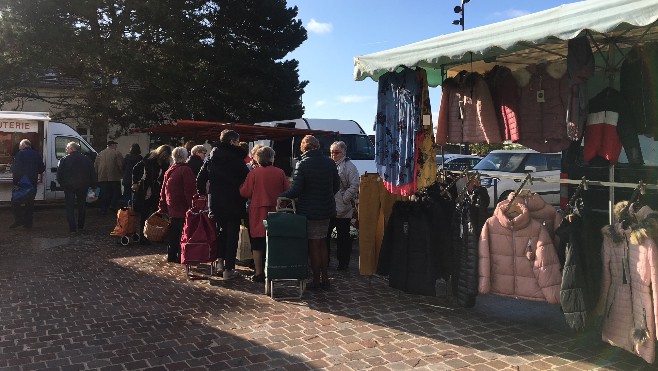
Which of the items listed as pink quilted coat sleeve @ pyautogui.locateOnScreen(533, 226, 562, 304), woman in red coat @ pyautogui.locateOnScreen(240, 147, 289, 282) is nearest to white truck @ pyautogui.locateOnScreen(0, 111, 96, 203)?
woman in red coat @ pyautogui.locateOnScreen(240, 147, 289, 282)

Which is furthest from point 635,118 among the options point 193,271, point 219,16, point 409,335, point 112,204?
point 219,16

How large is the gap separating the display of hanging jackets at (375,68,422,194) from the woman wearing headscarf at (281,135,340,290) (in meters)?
0.66

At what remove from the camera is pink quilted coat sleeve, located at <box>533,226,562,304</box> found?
4480 millimetres

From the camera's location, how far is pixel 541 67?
5.50 m

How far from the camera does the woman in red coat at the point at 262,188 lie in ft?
21.1

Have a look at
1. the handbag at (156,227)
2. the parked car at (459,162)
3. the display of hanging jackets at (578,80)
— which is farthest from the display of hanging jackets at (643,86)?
the handbag at (156,227)

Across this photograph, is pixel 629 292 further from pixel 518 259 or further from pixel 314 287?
pixel 314 287

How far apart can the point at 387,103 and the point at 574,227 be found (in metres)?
2.75

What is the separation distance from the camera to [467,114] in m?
5.94

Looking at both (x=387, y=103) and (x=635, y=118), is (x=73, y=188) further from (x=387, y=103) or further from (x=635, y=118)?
(x=635, y=118)

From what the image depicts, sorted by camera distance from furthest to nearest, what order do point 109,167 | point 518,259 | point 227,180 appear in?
point 109,167 < point 227,180 < point 518,259

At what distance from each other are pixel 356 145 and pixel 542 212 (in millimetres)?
8730

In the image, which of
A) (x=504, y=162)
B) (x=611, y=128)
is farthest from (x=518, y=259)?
(x=504, y=162)

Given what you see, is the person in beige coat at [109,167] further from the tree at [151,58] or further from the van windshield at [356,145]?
the tree at [151,58]
